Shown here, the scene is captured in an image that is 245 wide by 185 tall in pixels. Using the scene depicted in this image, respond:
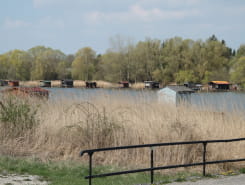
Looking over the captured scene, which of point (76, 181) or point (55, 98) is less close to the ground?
point (55, 98)

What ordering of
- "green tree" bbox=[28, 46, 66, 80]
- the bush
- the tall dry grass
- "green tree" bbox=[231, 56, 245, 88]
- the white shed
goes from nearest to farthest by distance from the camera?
the tall dry grass < the bush < the white shed < "green tree" bbox=[231, 56, 245, 88] < "green tree" bbox=[28, 46, 66, 80]

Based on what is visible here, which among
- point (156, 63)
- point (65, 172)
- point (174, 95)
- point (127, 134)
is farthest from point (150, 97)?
point (156, 63)

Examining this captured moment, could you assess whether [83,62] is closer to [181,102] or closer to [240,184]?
[181,102]

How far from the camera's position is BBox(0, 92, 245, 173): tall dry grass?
8.80m

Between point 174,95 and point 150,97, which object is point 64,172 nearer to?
point 150,97

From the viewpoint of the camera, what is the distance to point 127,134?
372 inches

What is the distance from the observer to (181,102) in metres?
12.0

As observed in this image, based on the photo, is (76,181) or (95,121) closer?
(76,181)

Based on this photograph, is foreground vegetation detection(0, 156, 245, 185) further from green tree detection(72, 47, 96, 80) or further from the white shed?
green tree detection(72, 47, 96, 80)

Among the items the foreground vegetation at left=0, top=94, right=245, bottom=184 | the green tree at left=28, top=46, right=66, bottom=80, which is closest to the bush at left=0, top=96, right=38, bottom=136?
the foreground vegetation at left=0, top=94, right=245, bottom=184

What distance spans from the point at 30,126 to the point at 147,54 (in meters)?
59.9

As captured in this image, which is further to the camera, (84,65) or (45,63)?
(84,65)

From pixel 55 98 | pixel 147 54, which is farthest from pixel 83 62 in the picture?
pixel 55 98

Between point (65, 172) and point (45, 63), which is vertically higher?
point (45, 63)
